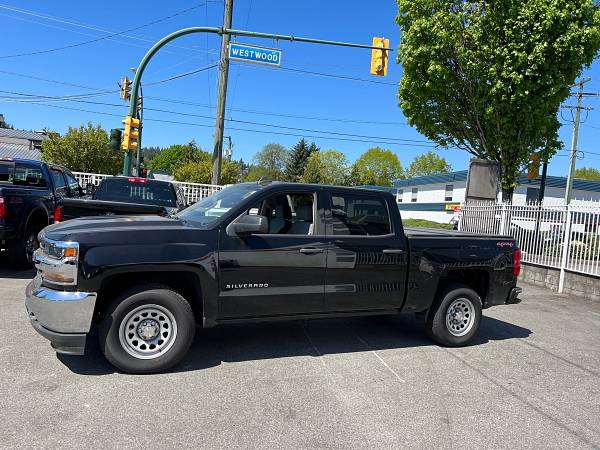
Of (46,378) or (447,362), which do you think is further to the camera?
(447,362)

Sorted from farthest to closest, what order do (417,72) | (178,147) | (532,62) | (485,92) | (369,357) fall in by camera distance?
(178,147) < (417,72) < (485,92) < (532,62) < (369,357)

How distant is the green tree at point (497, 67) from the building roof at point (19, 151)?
4044 centimetres

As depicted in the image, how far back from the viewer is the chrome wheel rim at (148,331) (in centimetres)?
437

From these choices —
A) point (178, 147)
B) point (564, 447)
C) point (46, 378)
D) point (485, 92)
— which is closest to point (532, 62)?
point (485, 92)

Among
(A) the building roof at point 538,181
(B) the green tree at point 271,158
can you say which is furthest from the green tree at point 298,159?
(A) the building roof at point 538,181

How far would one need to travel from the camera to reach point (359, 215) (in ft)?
18.0

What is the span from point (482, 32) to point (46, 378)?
14528mm

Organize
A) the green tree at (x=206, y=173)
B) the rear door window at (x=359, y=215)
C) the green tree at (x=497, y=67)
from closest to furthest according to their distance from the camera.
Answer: the rear door window at (x=359, y=215)
the green tree at (x=497, y=67)
the green tree at (x=206, y=173)

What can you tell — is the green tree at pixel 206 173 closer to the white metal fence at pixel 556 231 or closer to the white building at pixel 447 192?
the white building at pixel 447 192

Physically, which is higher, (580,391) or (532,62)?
(532,62)

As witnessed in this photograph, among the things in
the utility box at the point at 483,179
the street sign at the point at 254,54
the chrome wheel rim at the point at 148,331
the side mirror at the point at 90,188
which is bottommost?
the chrome wheel rim at the point at 148,331

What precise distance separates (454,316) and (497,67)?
10630 mm

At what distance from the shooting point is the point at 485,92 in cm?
1466

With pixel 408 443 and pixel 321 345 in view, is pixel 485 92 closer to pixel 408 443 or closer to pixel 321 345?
pixel 321 345
